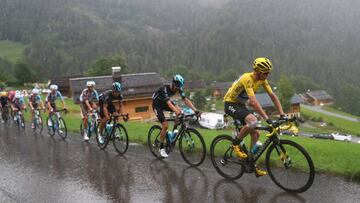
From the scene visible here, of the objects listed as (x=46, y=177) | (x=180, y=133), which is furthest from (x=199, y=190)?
(x=46, y=177)

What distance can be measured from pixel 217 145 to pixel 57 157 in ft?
18.2

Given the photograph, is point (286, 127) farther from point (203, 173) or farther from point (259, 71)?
point (203, 173)

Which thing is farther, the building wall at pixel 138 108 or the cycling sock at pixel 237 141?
the building wall at pixel 138 108

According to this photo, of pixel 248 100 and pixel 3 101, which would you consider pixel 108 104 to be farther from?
pixel 3 101

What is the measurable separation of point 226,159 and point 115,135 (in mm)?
4821

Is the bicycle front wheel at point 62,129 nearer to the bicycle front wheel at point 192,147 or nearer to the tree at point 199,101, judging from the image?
the bicycle front wheel at point 192,147

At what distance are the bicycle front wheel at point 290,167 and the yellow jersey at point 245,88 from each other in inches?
44.6

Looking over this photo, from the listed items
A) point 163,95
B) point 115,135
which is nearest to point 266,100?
point 115,135

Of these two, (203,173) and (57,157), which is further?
(57,157)

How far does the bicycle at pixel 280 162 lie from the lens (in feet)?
22.1

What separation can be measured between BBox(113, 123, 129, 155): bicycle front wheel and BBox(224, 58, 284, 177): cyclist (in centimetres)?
460

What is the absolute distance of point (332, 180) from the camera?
7.57 metres

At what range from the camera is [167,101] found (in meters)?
9.59

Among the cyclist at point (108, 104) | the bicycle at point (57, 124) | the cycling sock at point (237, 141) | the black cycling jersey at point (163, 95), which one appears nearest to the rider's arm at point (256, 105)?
the cycling sock at point (237, 141)
